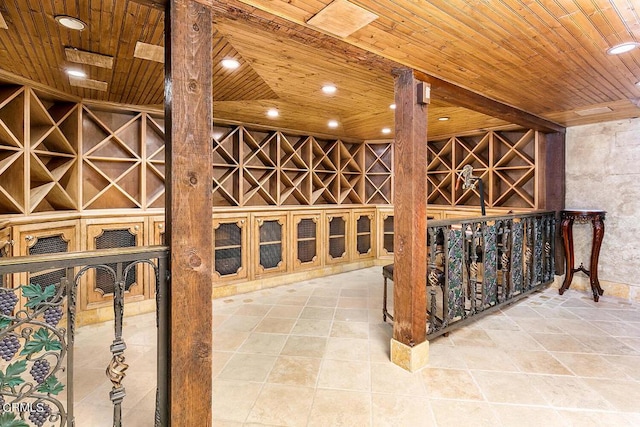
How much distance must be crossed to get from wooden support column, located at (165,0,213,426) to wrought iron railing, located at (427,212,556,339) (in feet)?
5.44

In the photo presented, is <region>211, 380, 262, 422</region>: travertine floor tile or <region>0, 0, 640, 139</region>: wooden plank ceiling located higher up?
<region>0, 0, 640, 139</region>: wooden plank ceiling

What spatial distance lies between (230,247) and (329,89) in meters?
2.13

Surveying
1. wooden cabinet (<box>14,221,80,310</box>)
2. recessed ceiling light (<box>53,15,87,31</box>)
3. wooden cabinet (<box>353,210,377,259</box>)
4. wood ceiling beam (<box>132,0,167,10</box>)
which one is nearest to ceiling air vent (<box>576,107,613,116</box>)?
wooden cabinet (<box>353,210,377,259</box>)

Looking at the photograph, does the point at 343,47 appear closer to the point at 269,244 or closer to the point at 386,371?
the point at 386,371

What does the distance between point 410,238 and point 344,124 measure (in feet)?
7.44

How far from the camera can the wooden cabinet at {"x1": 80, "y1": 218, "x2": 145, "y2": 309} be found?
282 centimetres

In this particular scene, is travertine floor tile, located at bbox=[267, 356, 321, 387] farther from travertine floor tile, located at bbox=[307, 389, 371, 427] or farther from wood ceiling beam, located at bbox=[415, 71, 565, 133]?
wood ceiling beam, located at bbox=[415, 71, 565, 133]

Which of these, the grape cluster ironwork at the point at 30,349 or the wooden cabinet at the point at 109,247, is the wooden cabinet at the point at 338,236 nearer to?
the wooden cabinet at the point at 109,247

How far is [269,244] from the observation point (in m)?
4.03

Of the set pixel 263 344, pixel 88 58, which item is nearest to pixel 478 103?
pixel 263 344

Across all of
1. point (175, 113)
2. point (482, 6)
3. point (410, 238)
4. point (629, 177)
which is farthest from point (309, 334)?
point (629, 177)

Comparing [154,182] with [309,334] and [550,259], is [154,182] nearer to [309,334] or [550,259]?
[309,334]

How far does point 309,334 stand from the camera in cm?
266


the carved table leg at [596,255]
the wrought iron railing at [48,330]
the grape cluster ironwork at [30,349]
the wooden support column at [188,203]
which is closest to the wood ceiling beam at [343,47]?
the wooden support column at [188,203]
